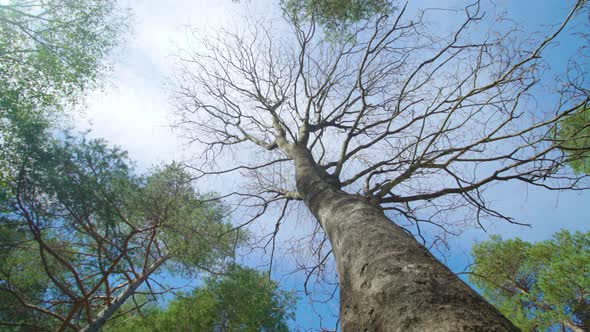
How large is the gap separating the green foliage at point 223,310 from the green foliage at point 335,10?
5426 millimetres

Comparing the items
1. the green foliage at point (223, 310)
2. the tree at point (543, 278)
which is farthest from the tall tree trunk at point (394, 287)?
the tree at point (543, 278)

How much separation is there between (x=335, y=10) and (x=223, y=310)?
710cm

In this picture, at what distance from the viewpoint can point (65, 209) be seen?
108 inches

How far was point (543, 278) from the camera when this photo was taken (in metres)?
8.47

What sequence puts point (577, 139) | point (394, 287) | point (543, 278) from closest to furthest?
point (394, 287) → point (577, 139) → point (543, 278)

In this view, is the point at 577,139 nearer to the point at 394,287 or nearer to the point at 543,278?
the point at 394,287

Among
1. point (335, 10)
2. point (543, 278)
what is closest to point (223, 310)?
point (335, 10)

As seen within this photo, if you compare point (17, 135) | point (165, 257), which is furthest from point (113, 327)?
point (17, 135)

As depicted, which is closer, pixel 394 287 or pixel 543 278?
pixel 394 287

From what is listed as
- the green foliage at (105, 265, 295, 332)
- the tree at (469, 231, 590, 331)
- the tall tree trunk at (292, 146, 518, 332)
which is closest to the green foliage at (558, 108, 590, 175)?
the tall tree trunk at (292, 146, 518, 332)

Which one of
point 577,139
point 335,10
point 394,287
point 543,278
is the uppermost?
point 335,10

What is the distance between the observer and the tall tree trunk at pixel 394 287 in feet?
2.41

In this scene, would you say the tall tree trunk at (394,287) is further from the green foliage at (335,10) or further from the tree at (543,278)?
the tree at (543,278)

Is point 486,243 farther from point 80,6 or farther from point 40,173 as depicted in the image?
point 80,6
